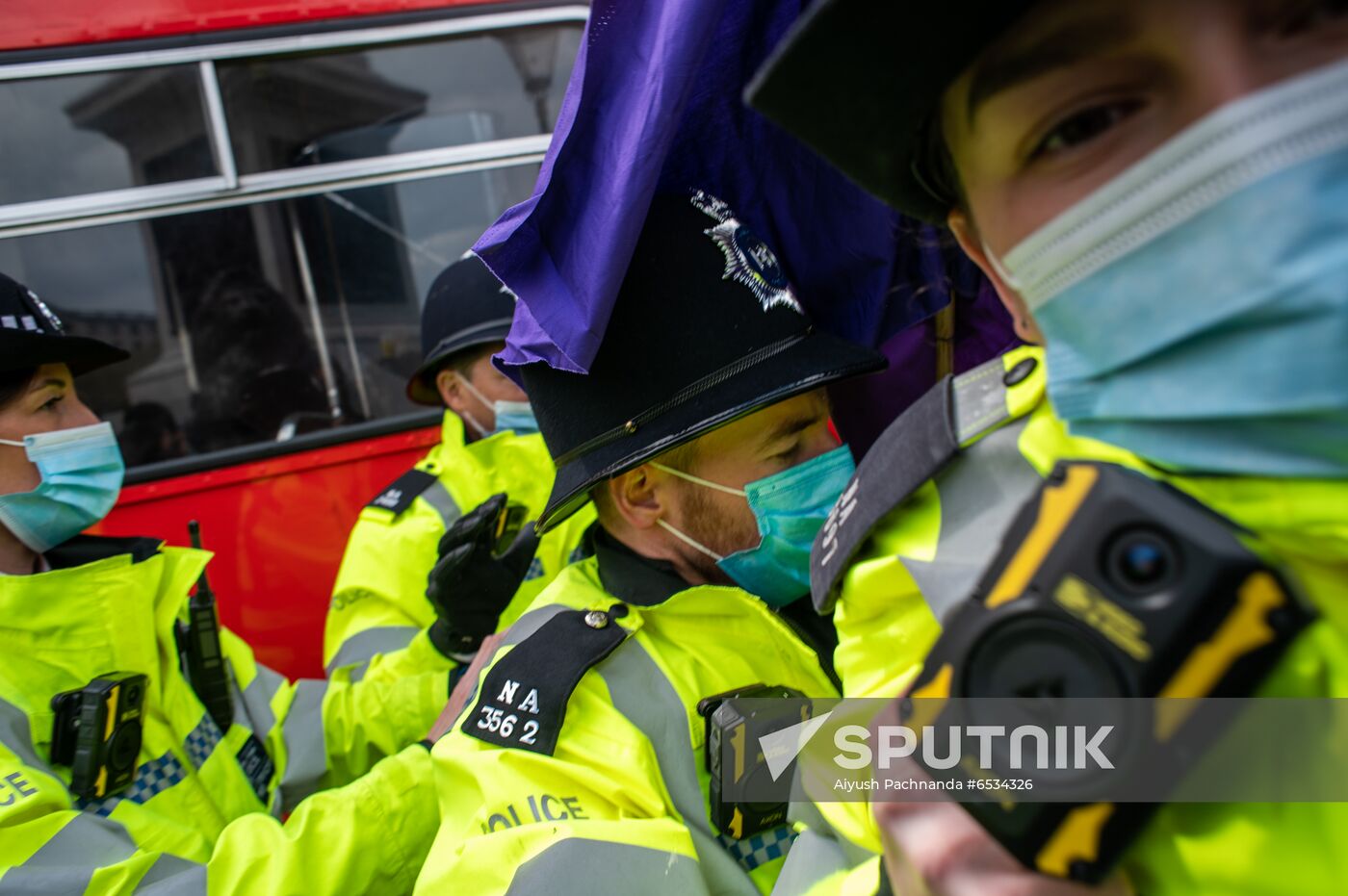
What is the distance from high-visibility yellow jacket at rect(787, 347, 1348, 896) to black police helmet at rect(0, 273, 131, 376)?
2.11 m

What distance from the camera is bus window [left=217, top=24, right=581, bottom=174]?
316cm

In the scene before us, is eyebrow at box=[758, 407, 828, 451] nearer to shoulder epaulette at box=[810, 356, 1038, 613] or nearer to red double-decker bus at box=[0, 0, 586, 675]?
shoulder epaulette at box=[810, 356, 1038, 613]

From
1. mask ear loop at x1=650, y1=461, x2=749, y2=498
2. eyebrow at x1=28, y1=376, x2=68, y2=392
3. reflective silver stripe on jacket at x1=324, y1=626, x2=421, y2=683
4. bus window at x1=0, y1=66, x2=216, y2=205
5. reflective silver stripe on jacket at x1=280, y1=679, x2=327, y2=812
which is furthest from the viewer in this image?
bus window at x1=0, y1=66, x2=216, y2=205

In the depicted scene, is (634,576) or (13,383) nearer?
(634,576)

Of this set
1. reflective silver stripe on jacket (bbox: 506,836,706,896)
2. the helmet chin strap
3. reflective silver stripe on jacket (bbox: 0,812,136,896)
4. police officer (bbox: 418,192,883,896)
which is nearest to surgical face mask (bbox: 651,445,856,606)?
police officer (bbox: 418,192,883,896)

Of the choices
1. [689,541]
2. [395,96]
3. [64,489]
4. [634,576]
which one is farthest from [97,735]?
[395,96]

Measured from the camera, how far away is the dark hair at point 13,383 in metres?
2.19

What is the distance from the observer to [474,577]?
262 centimetres

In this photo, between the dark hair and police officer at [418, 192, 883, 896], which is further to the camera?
the dark hair

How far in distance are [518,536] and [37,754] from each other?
127cm

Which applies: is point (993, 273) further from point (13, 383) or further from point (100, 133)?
point (100, 133)

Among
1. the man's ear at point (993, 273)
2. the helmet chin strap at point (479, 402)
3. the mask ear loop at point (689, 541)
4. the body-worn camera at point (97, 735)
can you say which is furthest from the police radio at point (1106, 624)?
the helmet chin strap at point (479, 402)

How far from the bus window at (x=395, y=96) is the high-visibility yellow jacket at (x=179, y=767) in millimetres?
1600

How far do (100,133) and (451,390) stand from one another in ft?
4.64
